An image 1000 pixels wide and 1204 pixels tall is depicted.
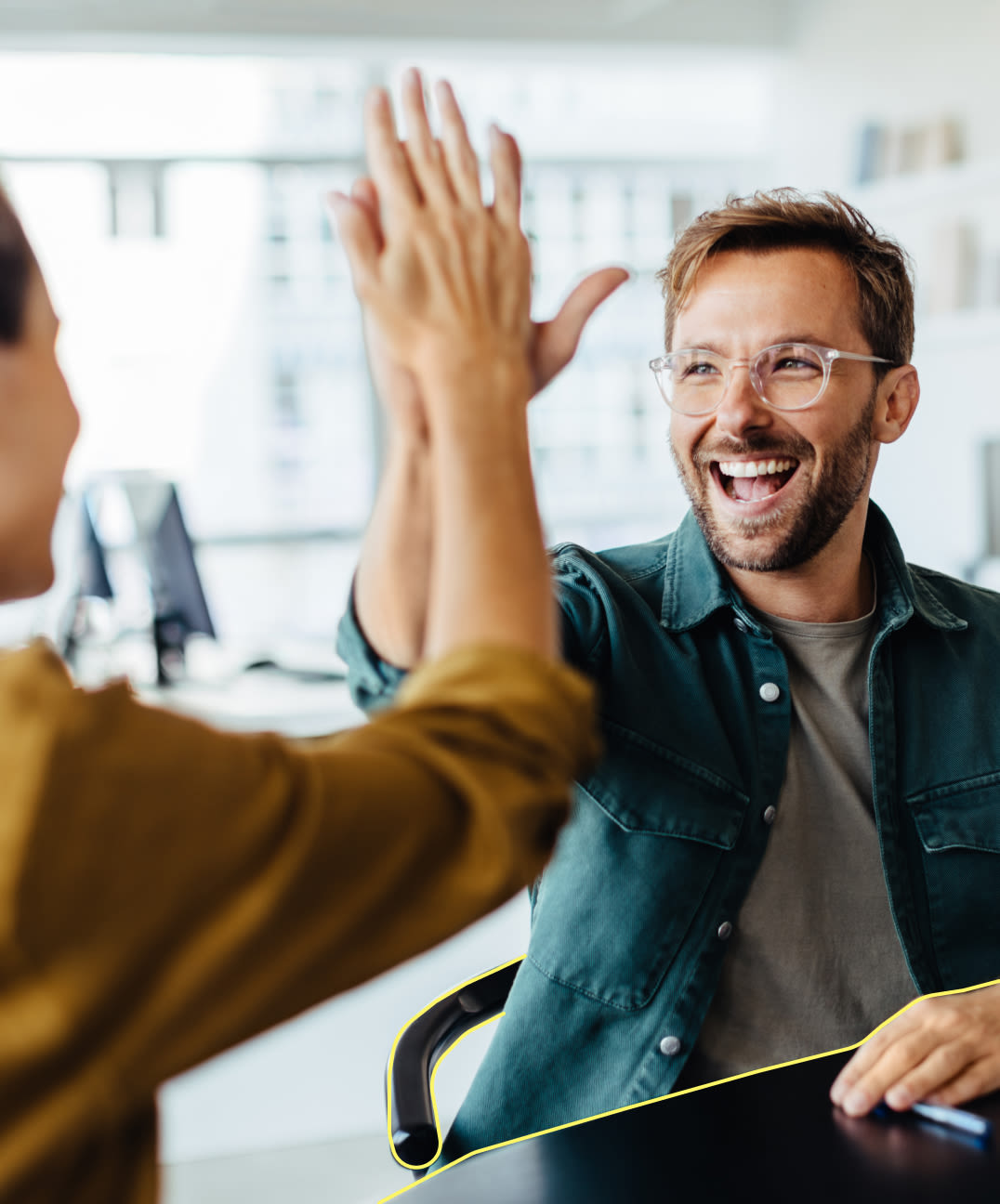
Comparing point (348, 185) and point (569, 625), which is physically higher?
point (348, 185)

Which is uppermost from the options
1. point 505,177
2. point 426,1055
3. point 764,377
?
point 505,177

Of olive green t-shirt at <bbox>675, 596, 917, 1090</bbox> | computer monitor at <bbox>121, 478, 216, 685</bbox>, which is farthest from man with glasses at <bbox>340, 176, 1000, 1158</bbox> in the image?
computer monitor at <bbox>121, 478, 216, 685</bbox>

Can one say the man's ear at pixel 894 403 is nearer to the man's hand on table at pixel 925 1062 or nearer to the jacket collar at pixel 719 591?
the jacket collar at pixel 719 591

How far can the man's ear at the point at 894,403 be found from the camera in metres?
1.68

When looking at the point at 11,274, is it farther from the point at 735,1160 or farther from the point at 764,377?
the point at 764,377

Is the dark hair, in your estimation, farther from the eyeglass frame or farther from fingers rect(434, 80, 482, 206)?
the eyeglass frame

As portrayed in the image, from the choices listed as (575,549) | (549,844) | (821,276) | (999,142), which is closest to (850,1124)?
(549,844)

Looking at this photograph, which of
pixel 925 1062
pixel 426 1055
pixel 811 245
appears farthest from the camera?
pixel 811 245

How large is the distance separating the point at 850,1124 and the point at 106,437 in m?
5.15

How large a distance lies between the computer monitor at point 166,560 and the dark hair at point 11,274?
108 inches

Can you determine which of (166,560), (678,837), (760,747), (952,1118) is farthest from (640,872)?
(166,560)

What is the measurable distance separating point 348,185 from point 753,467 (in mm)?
4388

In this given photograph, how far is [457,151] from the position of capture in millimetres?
651

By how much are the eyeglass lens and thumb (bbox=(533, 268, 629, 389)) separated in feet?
2.83
